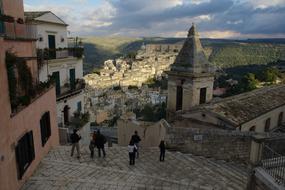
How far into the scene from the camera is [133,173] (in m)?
11.0

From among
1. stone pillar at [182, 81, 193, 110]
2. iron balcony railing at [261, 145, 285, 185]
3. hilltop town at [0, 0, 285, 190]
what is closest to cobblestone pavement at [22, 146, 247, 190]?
hilltop town at [0, 0, 285, 190]

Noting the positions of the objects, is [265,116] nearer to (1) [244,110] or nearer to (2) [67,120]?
(1) [244,110]

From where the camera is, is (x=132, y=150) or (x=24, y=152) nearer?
(x=24, y=152)

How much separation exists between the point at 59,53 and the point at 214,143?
41.0ft

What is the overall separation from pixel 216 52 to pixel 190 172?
111812 millimetres

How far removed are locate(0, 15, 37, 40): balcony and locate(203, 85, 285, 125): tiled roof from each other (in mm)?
10129

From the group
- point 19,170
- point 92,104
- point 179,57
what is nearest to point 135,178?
point 19,170

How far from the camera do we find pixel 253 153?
935 cm

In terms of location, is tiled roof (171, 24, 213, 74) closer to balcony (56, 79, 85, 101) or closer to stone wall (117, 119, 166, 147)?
stone wall (117, 119, 166, 147)

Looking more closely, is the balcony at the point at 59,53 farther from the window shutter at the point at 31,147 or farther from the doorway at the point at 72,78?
the window shutter at the point at 31,147

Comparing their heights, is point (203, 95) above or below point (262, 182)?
above

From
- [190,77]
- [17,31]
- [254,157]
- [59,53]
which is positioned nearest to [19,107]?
[17,31]

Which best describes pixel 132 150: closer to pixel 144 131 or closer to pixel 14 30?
pixel 144 131

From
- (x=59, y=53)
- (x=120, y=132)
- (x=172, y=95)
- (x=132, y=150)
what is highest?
(x=59, y=53)
